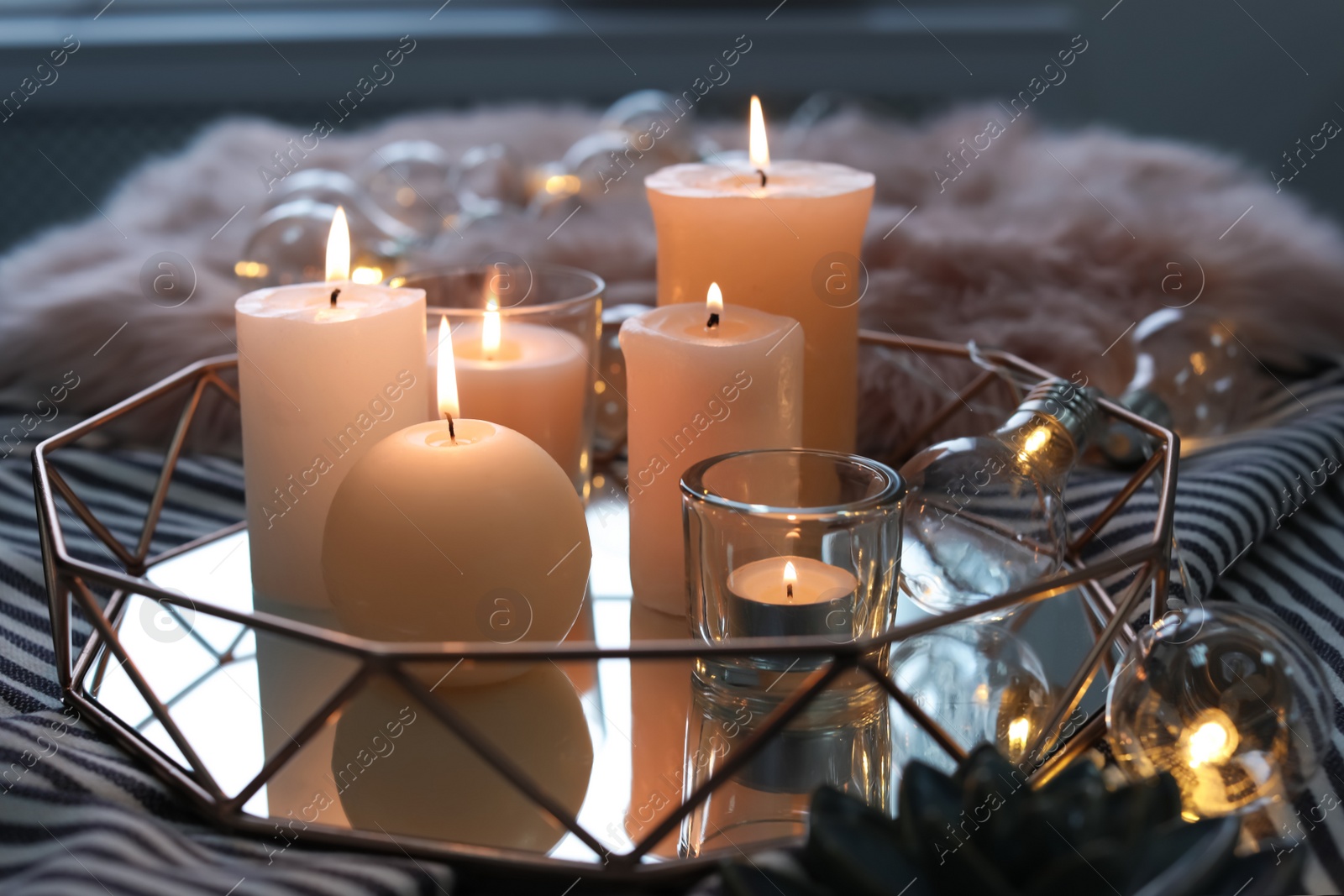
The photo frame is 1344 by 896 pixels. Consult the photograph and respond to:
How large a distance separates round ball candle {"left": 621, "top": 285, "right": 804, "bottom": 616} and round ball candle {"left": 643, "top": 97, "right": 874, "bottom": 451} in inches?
1.1

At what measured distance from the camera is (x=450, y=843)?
0.97 ft

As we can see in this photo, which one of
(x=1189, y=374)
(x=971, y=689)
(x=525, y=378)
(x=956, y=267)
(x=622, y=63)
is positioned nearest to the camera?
(x=971, y=689)

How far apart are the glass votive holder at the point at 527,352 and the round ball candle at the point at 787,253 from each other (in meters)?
0.05

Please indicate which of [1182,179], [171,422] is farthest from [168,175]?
[1182,179]

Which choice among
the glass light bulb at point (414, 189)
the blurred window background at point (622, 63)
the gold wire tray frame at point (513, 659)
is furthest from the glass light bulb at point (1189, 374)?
the blurred window background at point (622, 63)

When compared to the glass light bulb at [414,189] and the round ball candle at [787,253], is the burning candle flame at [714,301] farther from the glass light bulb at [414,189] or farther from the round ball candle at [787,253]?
the glass light bulb at [414,189]

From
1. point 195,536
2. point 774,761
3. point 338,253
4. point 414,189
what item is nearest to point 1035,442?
point 774,761

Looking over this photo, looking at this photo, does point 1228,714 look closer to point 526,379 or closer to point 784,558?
point 784,558

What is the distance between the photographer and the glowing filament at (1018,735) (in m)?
0.35

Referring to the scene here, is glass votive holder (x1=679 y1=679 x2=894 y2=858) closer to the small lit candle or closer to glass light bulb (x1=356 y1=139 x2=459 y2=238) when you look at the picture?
the small lit candle

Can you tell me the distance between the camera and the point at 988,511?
0.41 metres

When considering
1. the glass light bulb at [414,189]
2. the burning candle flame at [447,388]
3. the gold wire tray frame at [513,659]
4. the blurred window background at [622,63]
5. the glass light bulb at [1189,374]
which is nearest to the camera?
the gold wire tray frame at [513,659]

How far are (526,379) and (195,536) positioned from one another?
0.64 feet

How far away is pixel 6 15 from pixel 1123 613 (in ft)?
6.12
